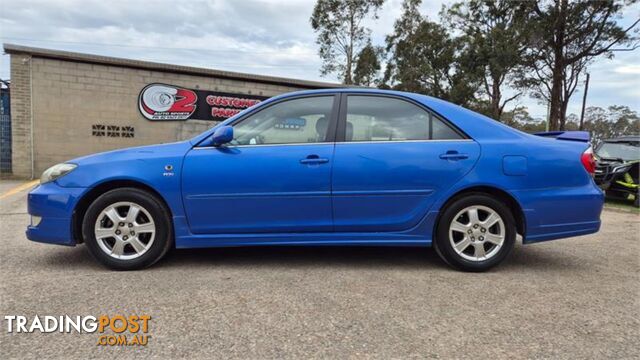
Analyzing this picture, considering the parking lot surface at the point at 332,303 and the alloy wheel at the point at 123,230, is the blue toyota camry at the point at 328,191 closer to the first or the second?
the alloy wheel at the point at 123,230

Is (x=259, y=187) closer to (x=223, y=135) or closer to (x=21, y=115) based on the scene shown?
(x=223, y=135)

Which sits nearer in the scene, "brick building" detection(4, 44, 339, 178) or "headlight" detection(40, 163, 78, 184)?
"headlight" detection(40, 163, 78, 184)

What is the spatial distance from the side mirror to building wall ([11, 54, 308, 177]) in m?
10.4

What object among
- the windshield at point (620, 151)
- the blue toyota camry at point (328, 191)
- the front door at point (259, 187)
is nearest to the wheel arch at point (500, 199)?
the blue toyota camry at point (328, 191)

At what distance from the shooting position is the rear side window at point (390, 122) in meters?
3.64

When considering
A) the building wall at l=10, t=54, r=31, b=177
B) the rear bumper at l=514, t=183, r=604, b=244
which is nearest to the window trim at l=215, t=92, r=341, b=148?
the rear bumper at l=514, t=183, r=604, b=244

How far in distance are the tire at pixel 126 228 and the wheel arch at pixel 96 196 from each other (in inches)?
1.6

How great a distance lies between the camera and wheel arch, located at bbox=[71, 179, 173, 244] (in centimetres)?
345

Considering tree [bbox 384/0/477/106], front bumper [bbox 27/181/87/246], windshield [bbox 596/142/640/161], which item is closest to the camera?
front bumper [bbox 27/181/87/246]

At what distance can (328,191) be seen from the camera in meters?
3.48

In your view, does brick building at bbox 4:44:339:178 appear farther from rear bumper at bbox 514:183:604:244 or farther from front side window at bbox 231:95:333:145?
rear bumper at bbox 514:183:604:244

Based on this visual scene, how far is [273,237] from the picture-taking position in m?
3.53

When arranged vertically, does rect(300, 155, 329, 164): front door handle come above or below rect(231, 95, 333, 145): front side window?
below

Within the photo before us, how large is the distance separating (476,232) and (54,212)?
3456 mm
